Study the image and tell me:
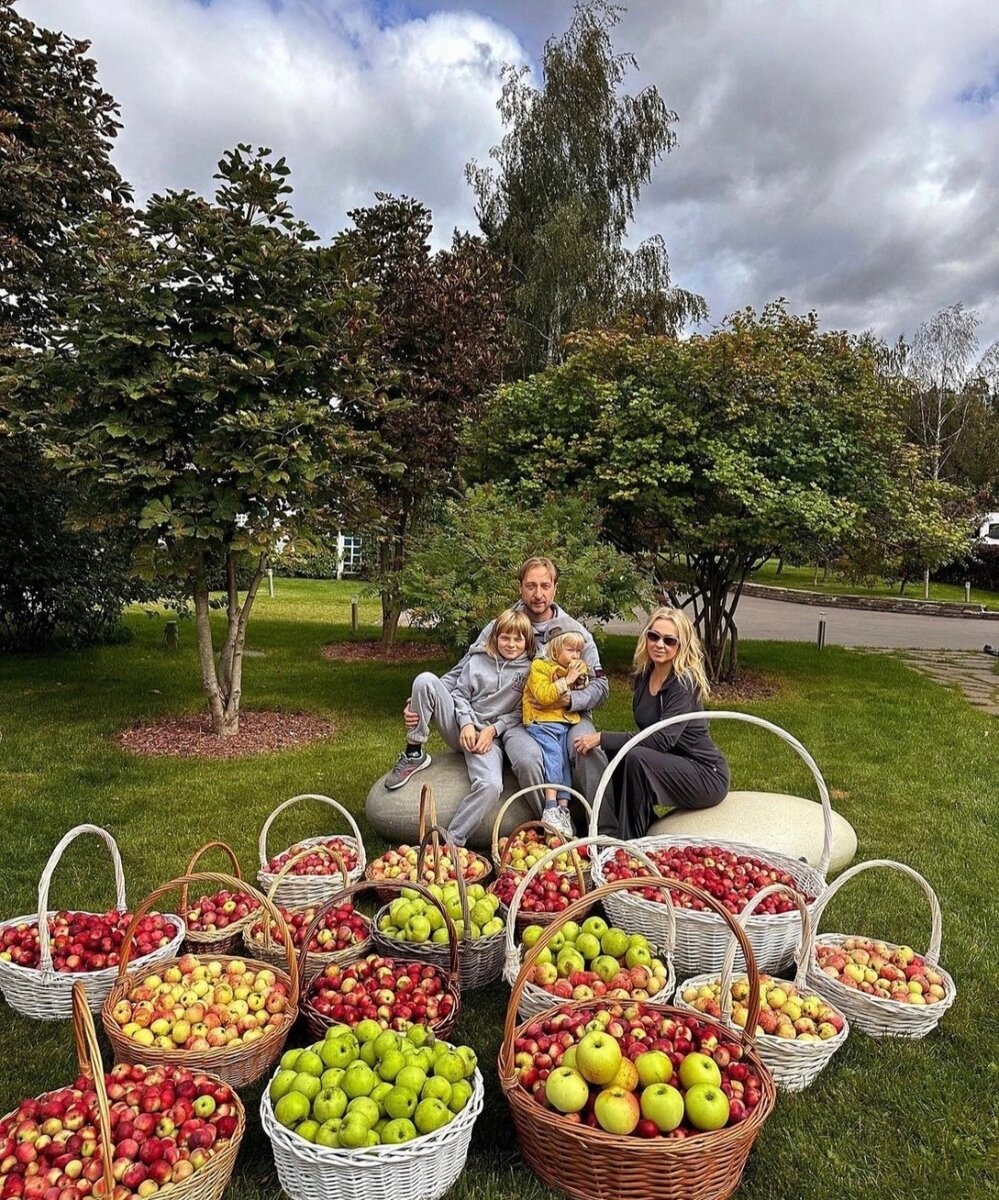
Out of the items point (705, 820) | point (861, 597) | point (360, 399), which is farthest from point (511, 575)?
point (861, 597)

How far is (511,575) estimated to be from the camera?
805 cm

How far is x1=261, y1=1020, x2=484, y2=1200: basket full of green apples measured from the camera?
7.44 ft

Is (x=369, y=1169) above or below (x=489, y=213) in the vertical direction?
below

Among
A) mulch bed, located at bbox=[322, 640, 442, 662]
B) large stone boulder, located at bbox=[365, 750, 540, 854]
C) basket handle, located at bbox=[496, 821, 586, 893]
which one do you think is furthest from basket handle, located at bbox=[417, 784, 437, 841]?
mulch bed, located at bbox=[322, 640, 442, 662]

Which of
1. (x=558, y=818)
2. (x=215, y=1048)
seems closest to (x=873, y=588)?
(x=558, y=818)

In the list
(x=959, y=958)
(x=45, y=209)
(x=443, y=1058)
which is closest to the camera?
(x=443, y=1058)

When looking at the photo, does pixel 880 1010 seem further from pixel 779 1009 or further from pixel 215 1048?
pixel 215 1048

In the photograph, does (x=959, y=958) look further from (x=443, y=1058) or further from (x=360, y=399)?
(x=360, y=399)

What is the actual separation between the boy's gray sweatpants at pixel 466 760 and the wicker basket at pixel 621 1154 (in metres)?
2.26

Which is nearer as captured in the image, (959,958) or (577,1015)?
(577,1015)

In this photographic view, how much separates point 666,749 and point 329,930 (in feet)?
7.29

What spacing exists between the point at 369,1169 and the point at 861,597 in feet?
90.6

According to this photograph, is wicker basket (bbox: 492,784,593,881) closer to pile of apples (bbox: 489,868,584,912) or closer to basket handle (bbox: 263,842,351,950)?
pile of apples (bbox: 489,868,584,912)

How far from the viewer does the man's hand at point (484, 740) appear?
5.07 meters
